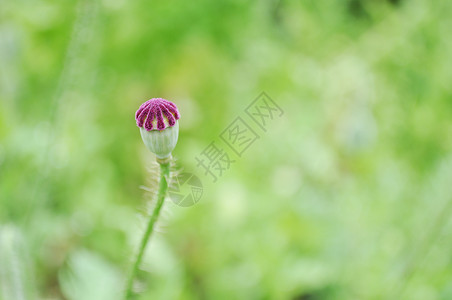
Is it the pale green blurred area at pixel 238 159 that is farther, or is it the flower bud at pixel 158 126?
the pale green blurred area at pixel 238 159

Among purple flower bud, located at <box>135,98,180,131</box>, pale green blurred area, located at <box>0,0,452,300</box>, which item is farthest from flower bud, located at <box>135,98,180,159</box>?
pale green blurred area, located at <box>0,0,452,300</box>

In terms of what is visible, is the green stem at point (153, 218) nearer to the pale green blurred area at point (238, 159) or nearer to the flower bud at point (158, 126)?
the flower bud at point (158, 126)

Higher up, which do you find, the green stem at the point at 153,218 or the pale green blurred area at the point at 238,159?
the pale green blurred area at the point at 238,159

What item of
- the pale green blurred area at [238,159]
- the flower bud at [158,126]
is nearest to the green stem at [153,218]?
the flower bud at [158,126]

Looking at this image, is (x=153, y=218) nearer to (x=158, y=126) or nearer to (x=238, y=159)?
(x=158, y=126)

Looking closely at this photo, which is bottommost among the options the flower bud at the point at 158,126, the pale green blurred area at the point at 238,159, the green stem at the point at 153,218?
the green stem at the point at 153,218

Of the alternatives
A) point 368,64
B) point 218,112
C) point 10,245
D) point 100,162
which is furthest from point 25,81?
point 368,64
